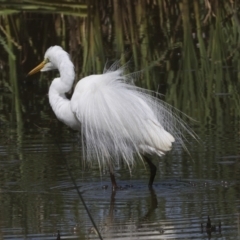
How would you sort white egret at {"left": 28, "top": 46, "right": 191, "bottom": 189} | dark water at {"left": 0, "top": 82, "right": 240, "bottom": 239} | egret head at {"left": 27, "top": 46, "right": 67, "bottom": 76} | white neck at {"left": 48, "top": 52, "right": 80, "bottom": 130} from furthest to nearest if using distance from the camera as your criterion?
egret head at {"left": 27, "top": 46, "right": 67, "bottom": 76} → white neck at {"left": 48, "top": 52, "right": 80, "bottom": 130} → white egret at {"left": 28, "top": 46, "right": 191, "bottom": 189} → dark water at {"left": 0, "top": 82, "right": 240, "bottom": 239}

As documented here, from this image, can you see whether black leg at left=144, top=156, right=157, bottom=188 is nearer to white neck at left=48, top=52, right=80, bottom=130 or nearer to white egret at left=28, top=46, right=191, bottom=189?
white egret at left=28, top=46, right=191, bottom=189

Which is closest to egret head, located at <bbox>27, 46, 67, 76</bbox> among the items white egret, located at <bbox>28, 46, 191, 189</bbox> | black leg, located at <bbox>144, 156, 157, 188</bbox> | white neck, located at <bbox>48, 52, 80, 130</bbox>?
white neck, located at <bbox>48, 52, 80, 130</bbox>

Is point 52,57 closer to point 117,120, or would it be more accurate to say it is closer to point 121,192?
point 117,120

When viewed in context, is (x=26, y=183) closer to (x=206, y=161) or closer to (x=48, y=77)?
(x=206, y=161)

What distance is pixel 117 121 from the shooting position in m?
7.00

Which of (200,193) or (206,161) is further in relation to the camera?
(206,161)

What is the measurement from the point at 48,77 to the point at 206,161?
498 centimetres

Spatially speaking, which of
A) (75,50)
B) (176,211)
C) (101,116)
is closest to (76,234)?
(176,211)

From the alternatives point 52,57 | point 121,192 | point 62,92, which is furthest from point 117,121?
point 52,57

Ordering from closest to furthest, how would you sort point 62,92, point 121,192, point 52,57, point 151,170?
point 121,192, point 151,170, point 62,92, point 52,57

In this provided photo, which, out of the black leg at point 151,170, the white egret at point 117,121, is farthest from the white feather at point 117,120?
the black leg at point 151,170

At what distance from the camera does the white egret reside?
6910 millimetres

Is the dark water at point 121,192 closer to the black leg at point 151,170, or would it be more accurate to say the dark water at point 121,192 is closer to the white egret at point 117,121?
the black leg at point 151,170

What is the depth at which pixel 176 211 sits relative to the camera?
5938 millimetres
